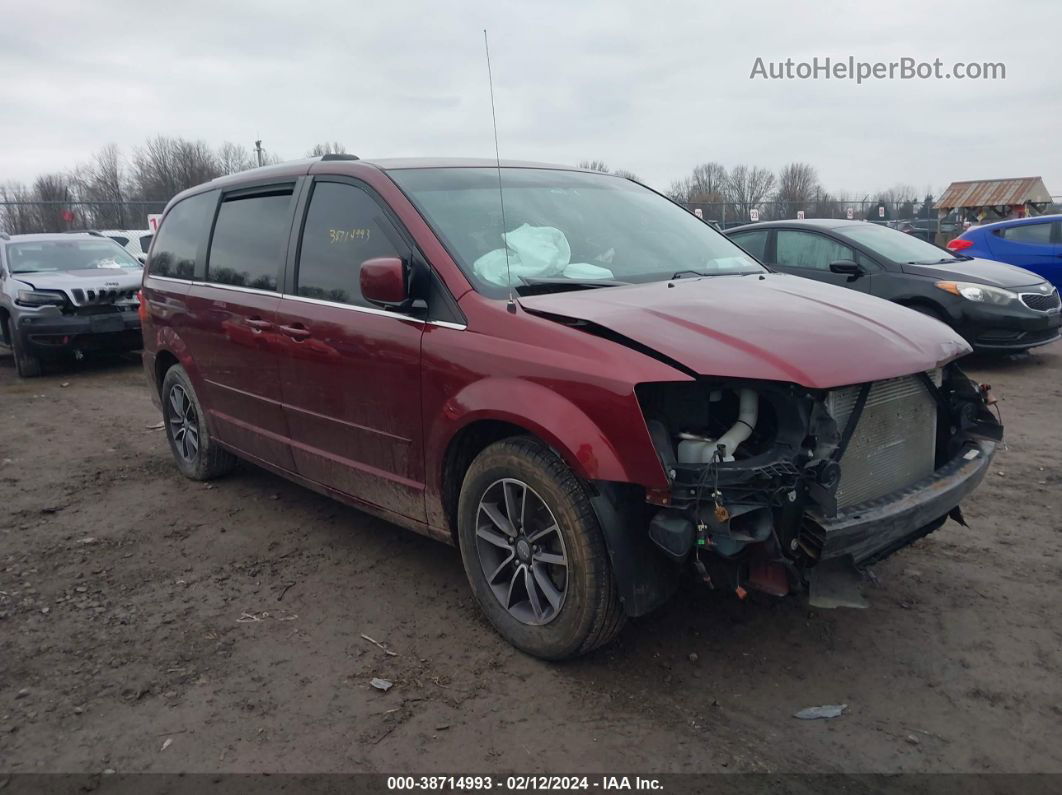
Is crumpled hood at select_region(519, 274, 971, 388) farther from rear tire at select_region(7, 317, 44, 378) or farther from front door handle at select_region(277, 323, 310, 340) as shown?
rear tire at select_region(7, 317, 44, 378)

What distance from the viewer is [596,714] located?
2795mm

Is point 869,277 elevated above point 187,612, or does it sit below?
above

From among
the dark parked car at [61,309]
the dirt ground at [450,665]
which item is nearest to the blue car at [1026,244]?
the dirt ground at [450,665]

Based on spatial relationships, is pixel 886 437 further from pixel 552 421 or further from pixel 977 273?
pixel 977 273

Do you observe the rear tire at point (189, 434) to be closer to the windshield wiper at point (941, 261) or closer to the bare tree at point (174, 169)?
the windshield wiper at point (941, 261)

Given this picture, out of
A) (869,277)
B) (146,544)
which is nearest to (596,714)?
(146,544)

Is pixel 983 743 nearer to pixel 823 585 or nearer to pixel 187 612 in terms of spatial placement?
pixel 823 585

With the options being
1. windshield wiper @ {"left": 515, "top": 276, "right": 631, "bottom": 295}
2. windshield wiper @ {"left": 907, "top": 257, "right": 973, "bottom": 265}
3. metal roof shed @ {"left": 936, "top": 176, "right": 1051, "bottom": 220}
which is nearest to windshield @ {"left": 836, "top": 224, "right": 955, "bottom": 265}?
windshield wiper @ {"left": 907, "top": 257, "right": 973, "bottom": 265}

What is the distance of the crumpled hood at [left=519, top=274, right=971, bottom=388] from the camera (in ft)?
8.73

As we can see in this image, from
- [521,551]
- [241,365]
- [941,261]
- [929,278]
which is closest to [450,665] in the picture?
[521,551]

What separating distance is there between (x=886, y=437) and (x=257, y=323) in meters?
3.11

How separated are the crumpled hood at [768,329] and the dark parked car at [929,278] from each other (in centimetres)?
459

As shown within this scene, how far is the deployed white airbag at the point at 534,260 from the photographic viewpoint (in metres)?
3.36

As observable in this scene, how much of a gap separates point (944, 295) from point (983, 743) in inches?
255
